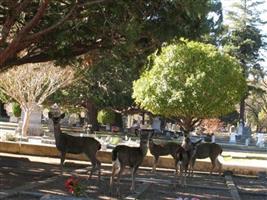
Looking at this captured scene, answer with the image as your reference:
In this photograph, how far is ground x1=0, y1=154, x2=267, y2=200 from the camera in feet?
41.1

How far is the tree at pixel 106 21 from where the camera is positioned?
10.9 m

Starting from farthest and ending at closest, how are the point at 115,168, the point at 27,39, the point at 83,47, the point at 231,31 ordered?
the point at 231,31
the point at 83,47
the point at 115,168
the point at 27,39

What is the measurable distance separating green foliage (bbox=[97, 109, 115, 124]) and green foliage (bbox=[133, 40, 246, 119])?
20274mm

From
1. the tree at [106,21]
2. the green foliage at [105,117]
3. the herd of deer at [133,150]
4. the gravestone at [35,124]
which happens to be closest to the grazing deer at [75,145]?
the herd of deer at [133,150]

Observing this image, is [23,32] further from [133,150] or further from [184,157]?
[184,157]

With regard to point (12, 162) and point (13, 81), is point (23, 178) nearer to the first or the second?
point (12, 162)

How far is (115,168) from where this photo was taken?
13.0m

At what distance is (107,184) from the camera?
14508 millimetres

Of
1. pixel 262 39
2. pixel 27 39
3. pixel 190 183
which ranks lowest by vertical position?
pixel 190 183

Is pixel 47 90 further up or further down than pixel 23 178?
further up

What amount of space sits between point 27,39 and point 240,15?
1995 inches

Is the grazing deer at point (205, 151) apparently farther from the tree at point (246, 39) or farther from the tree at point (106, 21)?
the tree at point (246, 39)

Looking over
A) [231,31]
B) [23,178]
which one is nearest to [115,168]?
[23,178]

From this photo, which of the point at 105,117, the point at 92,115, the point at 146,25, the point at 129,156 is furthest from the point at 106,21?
the point at 105,117
